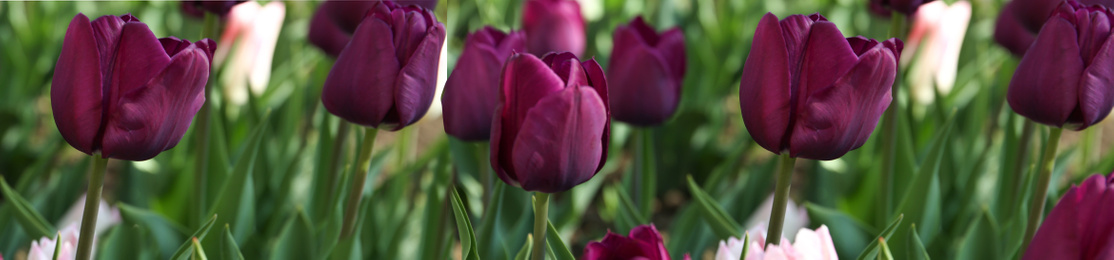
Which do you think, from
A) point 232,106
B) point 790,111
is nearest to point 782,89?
point 790,111

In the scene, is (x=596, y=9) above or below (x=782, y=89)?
below

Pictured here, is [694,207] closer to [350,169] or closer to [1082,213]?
[350,169]

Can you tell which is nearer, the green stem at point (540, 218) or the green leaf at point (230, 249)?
the green stem at point (540, 218)

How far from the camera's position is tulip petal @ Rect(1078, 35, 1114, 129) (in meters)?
0.70

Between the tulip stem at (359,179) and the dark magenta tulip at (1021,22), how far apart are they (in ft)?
2.11

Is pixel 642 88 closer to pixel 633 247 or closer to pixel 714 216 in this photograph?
pixel 714 216

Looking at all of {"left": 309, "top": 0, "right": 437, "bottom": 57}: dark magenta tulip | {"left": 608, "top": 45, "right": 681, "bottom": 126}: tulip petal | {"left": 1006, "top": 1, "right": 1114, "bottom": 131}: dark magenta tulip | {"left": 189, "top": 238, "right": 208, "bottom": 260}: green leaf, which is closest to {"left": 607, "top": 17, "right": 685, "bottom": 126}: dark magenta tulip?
{"left": 608, "top": 45, "right": 681, "bottom": 126}: tulip petal

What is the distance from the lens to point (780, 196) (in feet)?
2.17

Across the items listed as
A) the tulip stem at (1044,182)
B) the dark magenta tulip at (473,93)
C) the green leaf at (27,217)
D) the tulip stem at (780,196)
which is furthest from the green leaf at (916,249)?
the green leaf at (27,217)

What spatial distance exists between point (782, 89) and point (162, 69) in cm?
34

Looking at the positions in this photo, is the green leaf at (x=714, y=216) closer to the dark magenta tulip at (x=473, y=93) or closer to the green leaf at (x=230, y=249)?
the dark magenta tulip at (x=473, y=93)

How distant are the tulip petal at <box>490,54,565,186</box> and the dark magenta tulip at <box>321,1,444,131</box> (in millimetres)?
91

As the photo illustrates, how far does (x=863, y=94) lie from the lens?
59cm

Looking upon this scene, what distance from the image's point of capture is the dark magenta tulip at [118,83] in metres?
0.53
